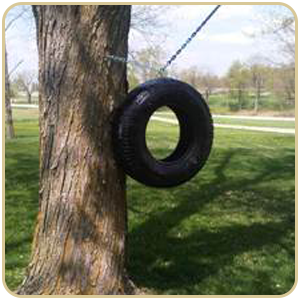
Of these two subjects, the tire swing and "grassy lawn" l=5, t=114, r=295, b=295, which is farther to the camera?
"grassy lawn" l=5, t=114, r=295, b=295

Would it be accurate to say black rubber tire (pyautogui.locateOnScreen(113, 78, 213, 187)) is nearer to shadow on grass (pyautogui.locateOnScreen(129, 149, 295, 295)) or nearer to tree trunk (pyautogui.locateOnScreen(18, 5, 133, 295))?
tree trunk (pyautogui.locateOnScreen(18, 5, 133, 295))

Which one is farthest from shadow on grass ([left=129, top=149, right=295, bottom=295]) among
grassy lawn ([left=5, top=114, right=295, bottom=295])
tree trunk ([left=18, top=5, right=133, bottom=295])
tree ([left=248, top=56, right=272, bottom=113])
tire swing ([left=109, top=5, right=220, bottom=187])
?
tree ([left=248, top=56, right=272, bottom=113])

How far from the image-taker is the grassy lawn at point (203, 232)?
6043 millimetres

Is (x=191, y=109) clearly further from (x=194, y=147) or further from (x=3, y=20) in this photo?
(x=3, y=20)

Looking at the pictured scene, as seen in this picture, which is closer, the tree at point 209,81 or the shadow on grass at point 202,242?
the shadow on grass at point 202,242

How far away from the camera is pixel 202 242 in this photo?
727 centimetres

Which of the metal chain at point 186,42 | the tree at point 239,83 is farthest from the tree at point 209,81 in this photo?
the metal chain at point 186,42

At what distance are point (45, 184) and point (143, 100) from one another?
1.02 metres

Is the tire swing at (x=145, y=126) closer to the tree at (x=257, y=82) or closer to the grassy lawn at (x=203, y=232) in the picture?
the grassy lawn at (x=203, y=232)

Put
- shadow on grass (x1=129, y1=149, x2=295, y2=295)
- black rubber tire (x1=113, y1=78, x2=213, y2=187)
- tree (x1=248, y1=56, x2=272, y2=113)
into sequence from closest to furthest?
→ 1. black rubber tire (x1=113, y1=78, x2=213, y2=187)
2. shadow on grass (x1=129, y1=149, x2=295, y2=295)
3. tree (x1=248, y1=56, x2=272, y2=113)

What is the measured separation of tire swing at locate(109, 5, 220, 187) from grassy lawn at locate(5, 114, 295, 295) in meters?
1.22

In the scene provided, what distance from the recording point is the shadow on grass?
5.95 metres

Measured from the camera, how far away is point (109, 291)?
4.99m

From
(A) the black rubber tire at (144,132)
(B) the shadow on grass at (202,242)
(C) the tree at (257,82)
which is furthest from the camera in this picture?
(C) the tree at (257,82)
